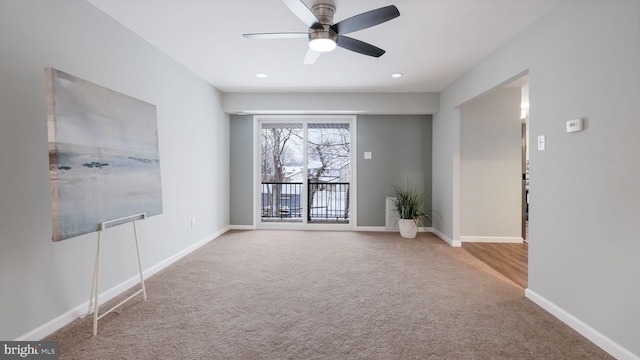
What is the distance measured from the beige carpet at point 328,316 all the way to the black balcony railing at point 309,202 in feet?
6.88

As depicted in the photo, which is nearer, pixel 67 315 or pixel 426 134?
pixel 67 315

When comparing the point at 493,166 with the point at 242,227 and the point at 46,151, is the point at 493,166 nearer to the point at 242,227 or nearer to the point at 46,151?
the point at 242,227

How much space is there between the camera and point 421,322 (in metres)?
2.10

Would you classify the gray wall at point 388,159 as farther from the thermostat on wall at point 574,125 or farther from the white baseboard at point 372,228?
the thermostat on wall at point 574,125

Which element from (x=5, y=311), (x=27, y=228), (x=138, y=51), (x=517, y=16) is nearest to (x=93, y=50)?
(x=138, y=51)

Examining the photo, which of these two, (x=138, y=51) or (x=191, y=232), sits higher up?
(x=138, y=51)

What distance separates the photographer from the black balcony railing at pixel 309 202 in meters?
5.53

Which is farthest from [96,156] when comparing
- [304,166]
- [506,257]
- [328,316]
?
[506,257]

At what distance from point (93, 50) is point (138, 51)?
53 cm

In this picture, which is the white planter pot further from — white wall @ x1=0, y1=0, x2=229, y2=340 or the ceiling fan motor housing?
white wall @ x1=0, y1=0, x2=229, y2=340

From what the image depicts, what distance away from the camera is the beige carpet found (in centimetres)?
177

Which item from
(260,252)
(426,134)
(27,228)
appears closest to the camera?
(27,228)

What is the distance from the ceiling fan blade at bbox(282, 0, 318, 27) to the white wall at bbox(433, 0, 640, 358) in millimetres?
1920

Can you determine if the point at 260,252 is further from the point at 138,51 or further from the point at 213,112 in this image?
the point at 138,51
